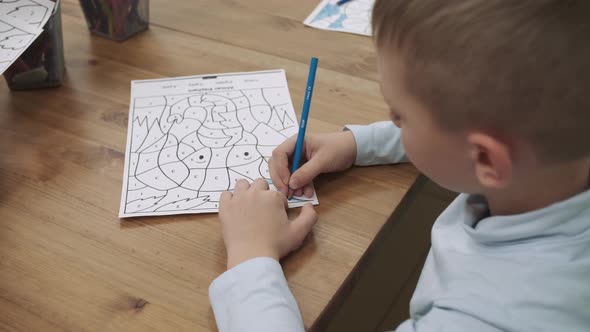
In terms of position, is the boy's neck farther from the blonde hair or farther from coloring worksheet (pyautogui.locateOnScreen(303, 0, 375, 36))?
coloring worksheet (pyautogui.locateOnScreen(303, 0, 375, 36))

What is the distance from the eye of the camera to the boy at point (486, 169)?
0.40 m

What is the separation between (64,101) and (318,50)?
0.40m

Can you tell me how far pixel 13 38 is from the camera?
0.77 m

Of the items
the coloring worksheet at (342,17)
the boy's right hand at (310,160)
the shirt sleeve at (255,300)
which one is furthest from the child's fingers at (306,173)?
the coloring worksheet at (342,17)

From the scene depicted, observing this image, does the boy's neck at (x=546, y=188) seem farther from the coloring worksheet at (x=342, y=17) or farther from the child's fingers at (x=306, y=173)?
the coloring worksheet at (x=342, y=17)

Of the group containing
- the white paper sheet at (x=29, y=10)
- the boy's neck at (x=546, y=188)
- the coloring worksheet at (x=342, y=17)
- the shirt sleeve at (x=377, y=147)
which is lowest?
the shirt sleeve at (x=377, y=147)

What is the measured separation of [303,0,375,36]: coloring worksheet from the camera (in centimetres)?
99

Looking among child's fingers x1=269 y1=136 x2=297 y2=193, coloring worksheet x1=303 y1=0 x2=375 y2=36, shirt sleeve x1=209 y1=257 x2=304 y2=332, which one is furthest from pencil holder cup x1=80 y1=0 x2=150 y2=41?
shirt sleeve x1=209 y1=257 x2=304 y2=332

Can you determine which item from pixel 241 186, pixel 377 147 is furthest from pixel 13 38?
pixel 377 147

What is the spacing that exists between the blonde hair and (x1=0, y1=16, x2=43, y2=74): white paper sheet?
523mm

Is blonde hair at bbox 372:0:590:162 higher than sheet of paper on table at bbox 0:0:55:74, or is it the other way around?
blonde hair at bbox 372:0:590:162

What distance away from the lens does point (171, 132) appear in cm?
75

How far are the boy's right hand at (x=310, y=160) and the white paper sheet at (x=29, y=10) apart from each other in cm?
41

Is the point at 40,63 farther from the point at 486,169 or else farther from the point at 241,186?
the point at 486,169
